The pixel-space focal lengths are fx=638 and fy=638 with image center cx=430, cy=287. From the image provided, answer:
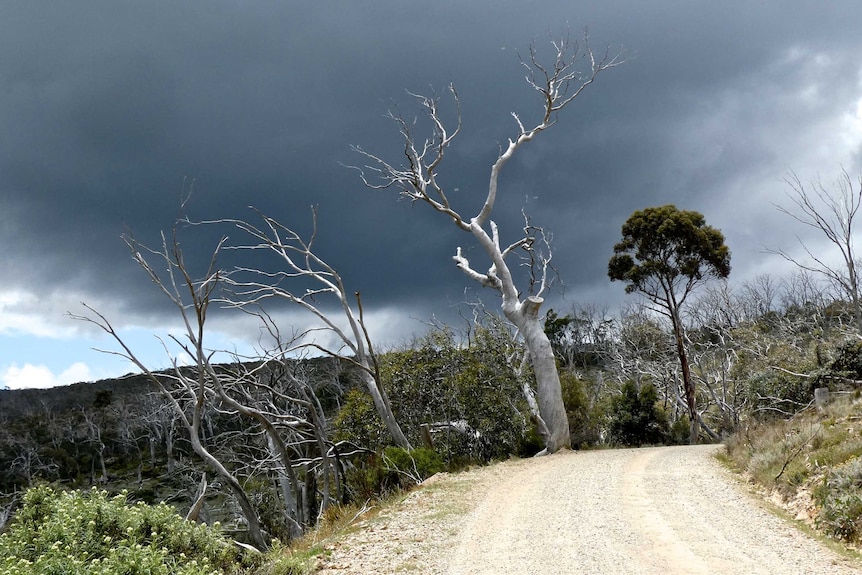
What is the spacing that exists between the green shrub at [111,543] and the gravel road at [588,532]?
1.56 meters

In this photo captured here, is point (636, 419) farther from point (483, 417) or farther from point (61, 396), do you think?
point (61, 396)

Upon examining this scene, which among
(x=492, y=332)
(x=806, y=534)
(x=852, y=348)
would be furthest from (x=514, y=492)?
(x=852, y=348)

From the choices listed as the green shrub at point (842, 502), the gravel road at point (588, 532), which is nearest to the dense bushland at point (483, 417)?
the green shrub at point (842, 502)

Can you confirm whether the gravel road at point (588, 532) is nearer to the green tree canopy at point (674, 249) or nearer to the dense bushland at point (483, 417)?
the dense bushland at point (483, 417)

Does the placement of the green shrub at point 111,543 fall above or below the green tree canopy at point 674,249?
below

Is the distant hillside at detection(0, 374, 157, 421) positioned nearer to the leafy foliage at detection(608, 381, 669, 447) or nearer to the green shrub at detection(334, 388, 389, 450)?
the green shrub at detection(334, 388, 389, 450)

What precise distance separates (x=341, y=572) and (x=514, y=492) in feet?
15.6

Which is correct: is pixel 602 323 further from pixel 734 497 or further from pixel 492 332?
pixel 734 497

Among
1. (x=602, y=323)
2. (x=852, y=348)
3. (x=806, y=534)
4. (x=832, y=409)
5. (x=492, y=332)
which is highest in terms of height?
(x=602, y=323)

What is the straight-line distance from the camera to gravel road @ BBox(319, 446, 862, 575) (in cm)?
677

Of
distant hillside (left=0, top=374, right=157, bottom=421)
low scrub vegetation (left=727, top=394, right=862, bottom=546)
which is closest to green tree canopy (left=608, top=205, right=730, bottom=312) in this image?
low scrub vegetation (left=727, top=394, right=862, bottom=546)

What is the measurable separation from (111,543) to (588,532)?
18.4 feet

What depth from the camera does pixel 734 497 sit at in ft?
32.8

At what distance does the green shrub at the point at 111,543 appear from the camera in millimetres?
5859
